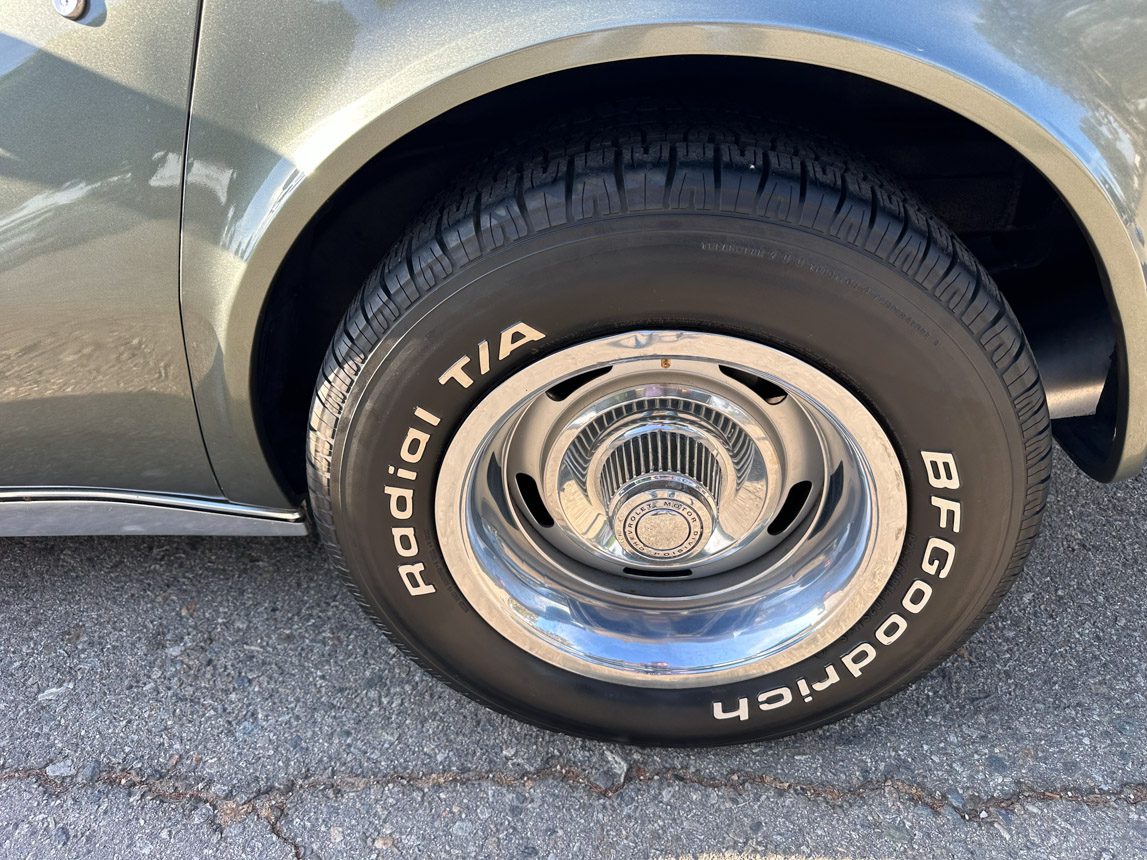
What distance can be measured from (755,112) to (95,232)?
96 cm

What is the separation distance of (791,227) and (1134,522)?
4.45ft

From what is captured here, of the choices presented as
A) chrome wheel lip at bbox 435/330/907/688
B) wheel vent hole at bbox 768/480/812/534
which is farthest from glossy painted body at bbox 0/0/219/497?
wheel vent hole at bbox 768/480/812/534

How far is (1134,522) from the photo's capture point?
6.86 ft

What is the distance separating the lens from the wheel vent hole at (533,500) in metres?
1.69

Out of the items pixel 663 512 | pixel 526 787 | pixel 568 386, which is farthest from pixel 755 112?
pixel 526 787

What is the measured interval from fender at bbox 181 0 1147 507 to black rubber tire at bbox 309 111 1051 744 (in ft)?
0.48

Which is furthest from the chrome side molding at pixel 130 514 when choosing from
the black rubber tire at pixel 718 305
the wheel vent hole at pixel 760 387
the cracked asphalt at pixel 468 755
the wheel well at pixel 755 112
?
the wheel vent hole at pixel 760 387

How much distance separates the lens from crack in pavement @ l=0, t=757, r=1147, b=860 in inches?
60.7

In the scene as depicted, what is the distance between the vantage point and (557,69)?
1178 millimetres

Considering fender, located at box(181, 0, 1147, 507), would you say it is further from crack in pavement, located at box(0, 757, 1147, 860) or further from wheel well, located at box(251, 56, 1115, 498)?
crack in pavement, located at box(0, 757, 1147, 860)

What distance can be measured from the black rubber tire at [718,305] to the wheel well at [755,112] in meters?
0.11

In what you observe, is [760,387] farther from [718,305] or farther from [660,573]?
[660,573]

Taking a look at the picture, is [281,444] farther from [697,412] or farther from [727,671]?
[727,671]

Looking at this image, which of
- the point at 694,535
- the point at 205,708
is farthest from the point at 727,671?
the point at 205,708
